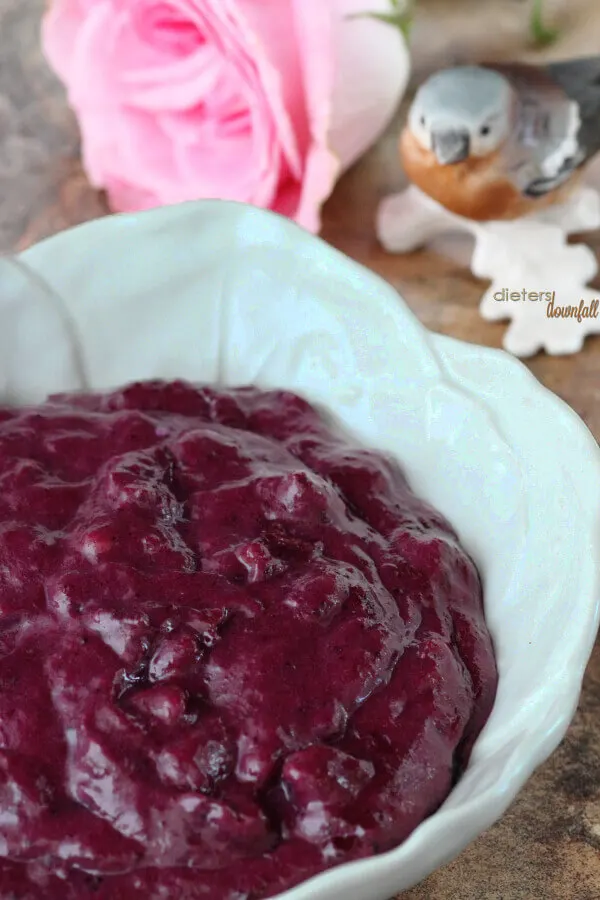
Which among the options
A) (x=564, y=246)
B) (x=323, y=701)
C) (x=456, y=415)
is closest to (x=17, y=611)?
(x=323, y=701)

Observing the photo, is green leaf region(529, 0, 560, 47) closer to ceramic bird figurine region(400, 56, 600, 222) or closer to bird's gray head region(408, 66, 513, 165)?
ceramic bird figurine region(400, 56, 600, 222)

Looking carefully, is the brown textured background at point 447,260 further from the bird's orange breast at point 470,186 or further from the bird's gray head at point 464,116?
the bird's gray head at point 464,116

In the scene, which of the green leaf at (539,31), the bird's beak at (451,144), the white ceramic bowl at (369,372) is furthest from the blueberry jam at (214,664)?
the green leaf at (539,31)

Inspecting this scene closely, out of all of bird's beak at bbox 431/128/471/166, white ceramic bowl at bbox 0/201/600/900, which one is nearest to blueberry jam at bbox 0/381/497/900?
white ceramic bowl at bbox 0/201/600/900

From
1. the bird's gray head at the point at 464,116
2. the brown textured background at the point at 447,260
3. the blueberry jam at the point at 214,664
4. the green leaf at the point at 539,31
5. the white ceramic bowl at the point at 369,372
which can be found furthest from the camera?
the green leaf at the point at 539,31

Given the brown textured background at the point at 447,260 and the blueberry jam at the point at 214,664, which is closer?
the blueberry jam at the point at 214,664

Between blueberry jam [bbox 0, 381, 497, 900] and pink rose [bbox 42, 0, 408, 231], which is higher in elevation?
pink rose [bbox 42, 0, 408, 231]

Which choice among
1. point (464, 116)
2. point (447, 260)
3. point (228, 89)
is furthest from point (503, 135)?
point (228, 89)

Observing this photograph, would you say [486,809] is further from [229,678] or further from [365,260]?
[365,260]
